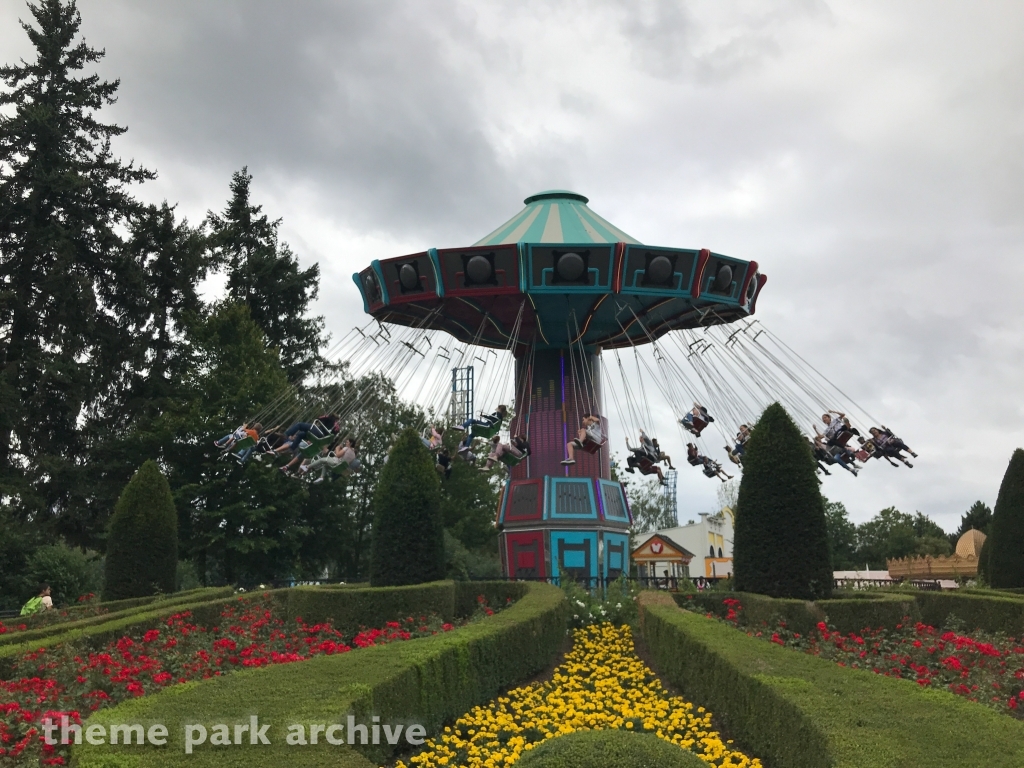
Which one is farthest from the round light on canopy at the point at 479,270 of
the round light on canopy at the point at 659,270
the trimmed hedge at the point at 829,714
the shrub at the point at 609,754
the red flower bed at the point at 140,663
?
the shrub at the point at 609,754

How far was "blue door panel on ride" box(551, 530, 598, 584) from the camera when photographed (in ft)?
67.8

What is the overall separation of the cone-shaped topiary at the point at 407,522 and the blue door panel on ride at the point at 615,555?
6.80m

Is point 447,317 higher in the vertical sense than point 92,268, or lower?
lower

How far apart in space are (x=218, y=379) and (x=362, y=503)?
1072 centimetres

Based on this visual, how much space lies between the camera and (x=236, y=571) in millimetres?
31344

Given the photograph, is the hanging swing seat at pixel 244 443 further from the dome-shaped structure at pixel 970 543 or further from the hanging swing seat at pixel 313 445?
the dome-shaped structure at pixel 970 543

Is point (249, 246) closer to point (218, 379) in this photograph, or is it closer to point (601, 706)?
point (218, 379)

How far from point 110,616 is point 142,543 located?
206 inches

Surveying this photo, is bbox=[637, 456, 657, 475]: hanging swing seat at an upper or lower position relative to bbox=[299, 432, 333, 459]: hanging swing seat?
lower

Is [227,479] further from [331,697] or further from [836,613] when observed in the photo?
[331,697]

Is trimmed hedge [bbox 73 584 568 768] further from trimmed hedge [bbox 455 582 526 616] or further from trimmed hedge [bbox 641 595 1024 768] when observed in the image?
trimmed hedge [bbox 455 582 526 616]

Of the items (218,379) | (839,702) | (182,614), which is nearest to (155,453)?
(218,379)

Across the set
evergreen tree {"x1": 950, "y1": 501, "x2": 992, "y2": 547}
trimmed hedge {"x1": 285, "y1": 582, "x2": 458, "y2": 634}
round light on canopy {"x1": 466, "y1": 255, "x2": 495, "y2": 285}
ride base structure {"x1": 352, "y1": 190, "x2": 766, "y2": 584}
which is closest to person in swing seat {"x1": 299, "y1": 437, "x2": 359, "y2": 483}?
ride base structure {"x1": 352, "y1": 190, "x2": 766, "y2": 584}

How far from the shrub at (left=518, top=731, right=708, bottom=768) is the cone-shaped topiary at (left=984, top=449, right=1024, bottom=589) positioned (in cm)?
1513
